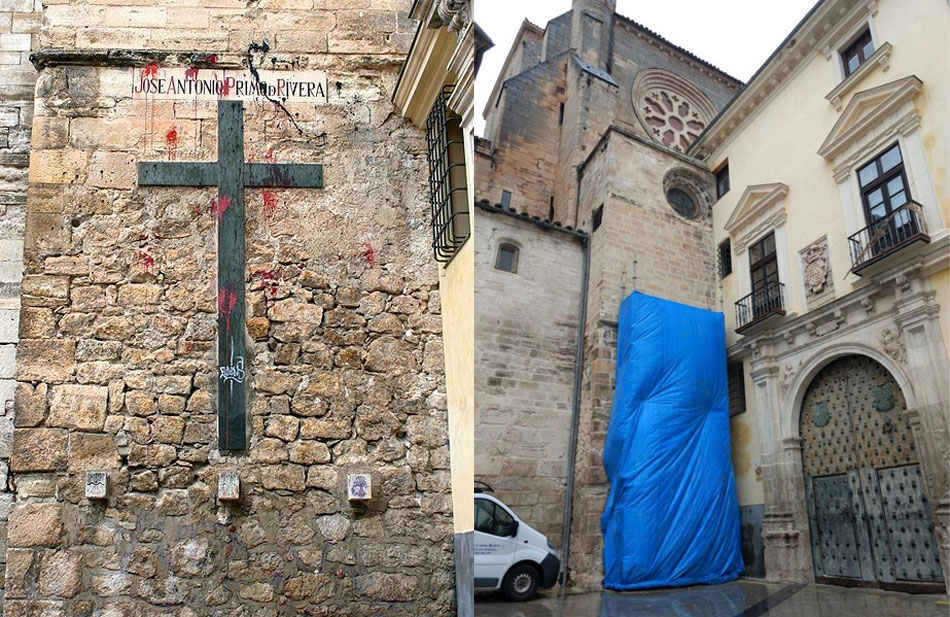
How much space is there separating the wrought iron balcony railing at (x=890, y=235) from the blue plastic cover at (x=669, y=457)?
0.46 m

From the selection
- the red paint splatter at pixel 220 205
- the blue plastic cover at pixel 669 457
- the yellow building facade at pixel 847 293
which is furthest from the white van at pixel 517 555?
the red paint splatter at pixel 220 205

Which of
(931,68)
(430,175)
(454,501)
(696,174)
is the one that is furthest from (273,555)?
(931,68)

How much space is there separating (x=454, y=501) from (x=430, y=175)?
1.90m

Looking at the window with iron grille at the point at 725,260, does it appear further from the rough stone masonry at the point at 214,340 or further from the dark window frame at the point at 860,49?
the rough stone masonry at the point at 214,340

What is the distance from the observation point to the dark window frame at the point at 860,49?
78.7 inches

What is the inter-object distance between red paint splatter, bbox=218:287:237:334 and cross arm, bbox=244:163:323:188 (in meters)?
0.67

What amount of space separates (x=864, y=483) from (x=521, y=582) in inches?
38.4

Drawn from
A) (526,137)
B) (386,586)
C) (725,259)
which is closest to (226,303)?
(386,586)

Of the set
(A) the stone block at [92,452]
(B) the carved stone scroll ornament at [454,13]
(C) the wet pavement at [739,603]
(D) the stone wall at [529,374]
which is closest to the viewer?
(C) the wet pavement at [739,603]

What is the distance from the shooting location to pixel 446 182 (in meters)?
4.31

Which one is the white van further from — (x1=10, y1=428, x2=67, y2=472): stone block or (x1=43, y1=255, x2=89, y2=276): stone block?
(x1=43, y1=255, x2=89, y2=276): stone block

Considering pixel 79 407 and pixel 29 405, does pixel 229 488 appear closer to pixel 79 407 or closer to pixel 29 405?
pixel 79 407

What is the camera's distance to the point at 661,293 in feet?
7.77

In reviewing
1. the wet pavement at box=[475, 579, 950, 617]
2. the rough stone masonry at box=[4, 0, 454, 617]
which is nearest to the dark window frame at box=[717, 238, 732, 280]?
the wet pavement at box=[475, 579, 950, 617]
